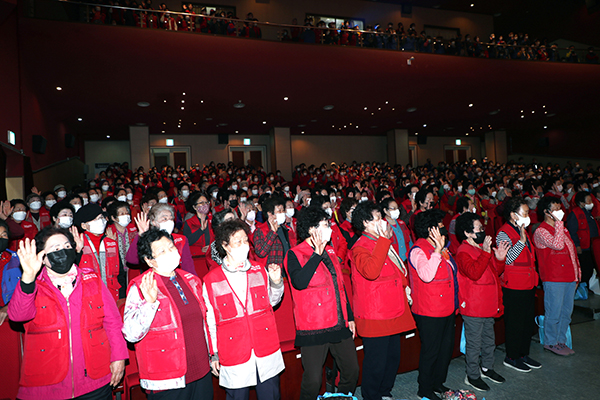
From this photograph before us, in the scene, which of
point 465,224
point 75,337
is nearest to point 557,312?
point 465,224

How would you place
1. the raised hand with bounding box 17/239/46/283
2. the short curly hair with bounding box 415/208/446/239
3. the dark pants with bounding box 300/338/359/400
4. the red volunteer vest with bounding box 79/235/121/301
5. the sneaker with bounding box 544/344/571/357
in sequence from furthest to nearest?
the sneaker with bounding box 544/344/571/357 < the red volunteer vest with bounding box 79/235/121/301 < the short curly hair with bounding box 415/208/446/239 < the dark pants with bounding box 300/338/359/400 < the raised hand with bounding box 17/239/46/283

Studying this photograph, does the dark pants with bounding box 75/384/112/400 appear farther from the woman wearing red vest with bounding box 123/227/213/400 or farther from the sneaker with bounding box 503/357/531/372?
the sneaker with bounding box 503/357/531/372

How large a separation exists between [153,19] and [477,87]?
11.6m

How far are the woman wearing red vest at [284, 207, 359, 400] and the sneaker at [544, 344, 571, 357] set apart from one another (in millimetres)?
2620

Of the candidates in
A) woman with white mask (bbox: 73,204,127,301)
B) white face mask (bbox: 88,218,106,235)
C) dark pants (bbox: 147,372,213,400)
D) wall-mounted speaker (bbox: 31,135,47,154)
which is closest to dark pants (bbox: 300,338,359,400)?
dark pants (bbox: 147,372,213,400)

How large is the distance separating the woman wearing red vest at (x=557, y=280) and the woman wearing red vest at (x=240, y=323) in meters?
3.28

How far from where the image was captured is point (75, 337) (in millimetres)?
2139

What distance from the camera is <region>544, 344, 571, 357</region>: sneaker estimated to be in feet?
13.0

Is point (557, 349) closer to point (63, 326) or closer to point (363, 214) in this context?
point (363, 214)

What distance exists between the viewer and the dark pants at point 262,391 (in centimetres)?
240

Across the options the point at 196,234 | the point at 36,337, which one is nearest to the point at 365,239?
the point at 36,337

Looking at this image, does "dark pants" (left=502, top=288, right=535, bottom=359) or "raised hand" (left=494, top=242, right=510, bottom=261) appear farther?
"dark pants" (left=502, top=288, right=535, bottom=359)

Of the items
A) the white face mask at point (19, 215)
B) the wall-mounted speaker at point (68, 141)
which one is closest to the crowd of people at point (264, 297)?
the white face mask at point (19, 215)

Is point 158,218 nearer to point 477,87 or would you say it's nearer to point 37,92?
point 37,92
